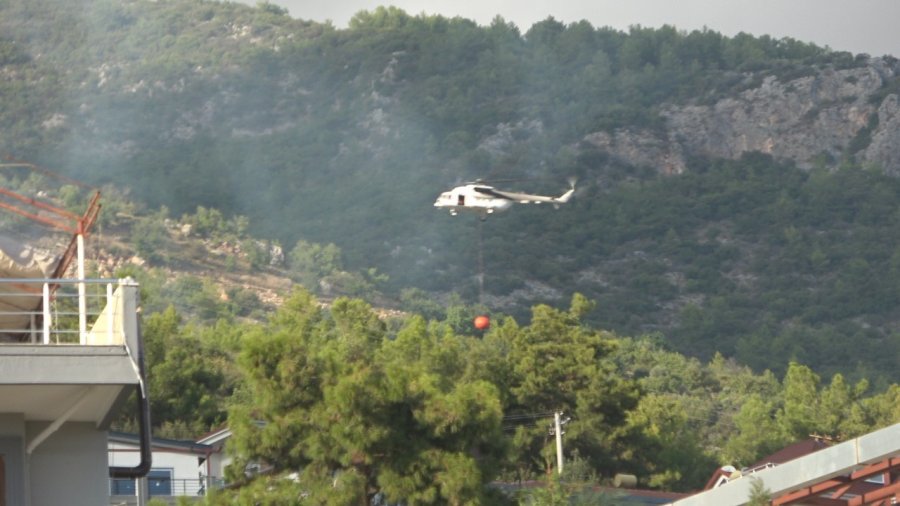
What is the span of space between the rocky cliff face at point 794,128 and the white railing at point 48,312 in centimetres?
15918

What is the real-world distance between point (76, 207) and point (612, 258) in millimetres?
50466

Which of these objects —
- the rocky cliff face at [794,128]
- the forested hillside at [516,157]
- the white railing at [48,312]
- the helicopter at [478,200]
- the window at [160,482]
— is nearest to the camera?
the white railing at [48,312]

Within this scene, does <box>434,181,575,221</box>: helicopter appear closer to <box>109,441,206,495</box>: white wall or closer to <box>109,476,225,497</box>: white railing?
<box>109,441,206,495</box>: white wall

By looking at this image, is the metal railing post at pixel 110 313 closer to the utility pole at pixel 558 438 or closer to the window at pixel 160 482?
the window at pixel 160 482

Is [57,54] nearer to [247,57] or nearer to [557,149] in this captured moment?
[247,57]

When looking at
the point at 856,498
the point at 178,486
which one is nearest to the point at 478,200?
the point at 178,486

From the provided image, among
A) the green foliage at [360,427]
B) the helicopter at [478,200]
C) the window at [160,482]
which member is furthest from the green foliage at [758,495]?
the helicopter at [478,200]

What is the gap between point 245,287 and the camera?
12631cm

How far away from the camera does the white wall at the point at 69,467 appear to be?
14883 millimetres

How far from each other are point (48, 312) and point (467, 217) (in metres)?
142

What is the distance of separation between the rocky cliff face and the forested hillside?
20 cm

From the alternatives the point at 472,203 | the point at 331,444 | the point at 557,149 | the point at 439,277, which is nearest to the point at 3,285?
the point at 331,444

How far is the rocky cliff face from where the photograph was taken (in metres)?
175

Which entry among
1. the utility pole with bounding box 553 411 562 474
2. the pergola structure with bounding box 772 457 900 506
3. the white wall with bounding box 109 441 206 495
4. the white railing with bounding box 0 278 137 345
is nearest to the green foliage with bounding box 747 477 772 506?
the pergola structure with bounding box 772 457 900 506
